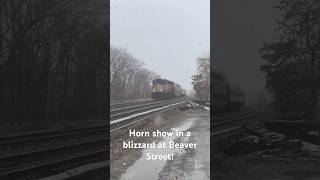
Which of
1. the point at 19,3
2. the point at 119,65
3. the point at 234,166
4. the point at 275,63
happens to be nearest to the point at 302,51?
the point at 275,63

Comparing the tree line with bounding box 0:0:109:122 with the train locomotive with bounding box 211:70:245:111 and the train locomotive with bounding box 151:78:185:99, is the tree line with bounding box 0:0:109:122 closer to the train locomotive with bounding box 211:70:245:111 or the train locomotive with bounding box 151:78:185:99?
the train locomotive with bounding box 151:78:185:99

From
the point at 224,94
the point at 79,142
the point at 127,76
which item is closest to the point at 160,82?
the point at 127,76

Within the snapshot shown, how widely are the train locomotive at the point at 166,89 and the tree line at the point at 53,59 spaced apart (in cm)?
42

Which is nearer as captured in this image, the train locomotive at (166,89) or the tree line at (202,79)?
the tree line at (202,79)

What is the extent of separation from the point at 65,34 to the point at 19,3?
0.42m

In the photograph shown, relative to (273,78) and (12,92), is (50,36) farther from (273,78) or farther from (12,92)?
(273,78)

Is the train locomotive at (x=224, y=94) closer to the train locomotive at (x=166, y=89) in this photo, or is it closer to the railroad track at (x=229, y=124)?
the railroad track at (x=229, y=124)

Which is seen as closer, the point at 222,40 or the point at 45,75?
the point at 222,40

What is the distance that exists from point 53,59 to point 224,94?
1.40m

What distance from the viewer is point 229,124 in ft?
14.0

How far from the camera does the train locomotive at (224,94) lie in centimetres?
411

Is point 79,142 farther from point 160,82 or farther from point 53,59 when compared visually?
point 160,82

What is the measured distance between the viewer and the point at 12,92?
411 centimetres

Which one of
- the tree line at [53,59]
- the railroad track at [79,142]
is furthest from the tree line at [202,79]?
the tree line at [53,59]
